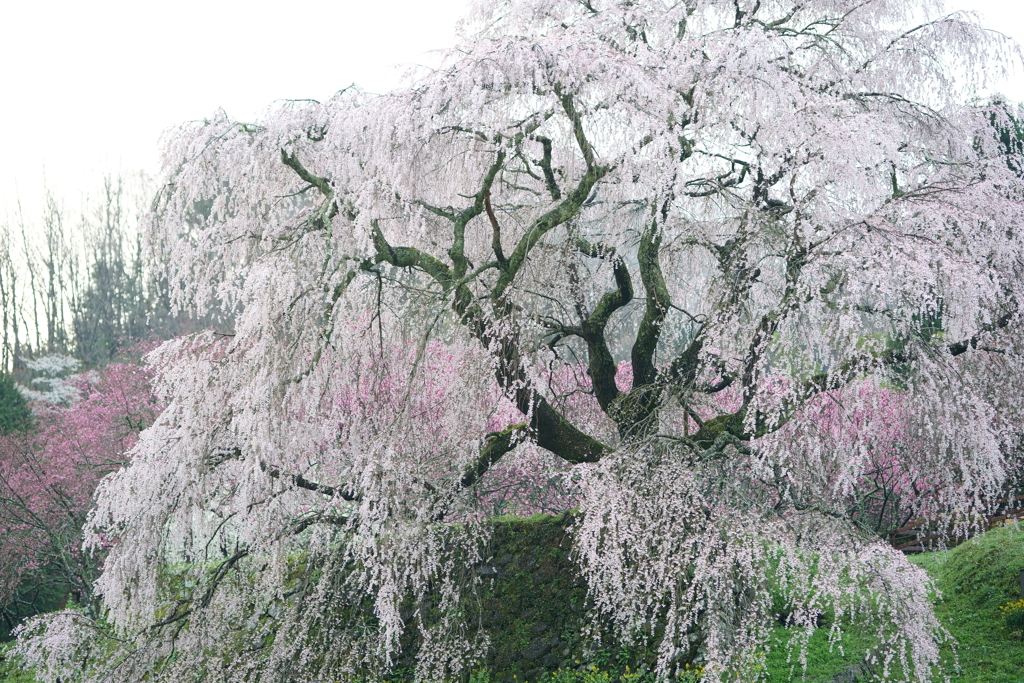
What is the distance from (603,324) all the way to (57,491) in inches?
289

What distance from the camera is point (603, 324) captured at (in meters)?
7.86

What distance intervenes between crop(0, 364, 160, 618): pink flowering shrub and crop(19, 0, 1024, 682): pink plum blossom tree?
3374mm

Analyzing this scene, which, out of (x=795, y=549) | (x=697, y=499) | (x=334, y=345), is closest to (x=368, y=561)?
(x=334, y=345)

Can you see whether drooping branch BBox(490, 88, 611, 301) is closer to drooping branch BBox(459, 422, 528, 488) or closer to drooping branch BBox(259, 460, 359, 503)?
drooping branch BBox(459, 422, 528, 488)

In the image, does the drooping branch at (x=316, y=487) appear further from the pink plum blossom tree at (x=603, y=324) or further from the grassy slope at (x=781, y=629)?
the grassy slope at (x=781, y=629)

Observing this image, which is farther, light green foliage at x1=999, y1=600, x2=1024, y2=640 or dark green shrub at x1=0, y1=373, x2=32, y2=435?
dark green shrub at x1=0, y1=373, x2=32, y2=435

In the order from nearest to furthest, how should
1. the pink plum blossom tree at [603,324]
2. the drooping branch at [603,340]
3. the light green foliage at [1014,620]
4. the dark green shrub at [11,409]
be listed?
the pink plum blossom tree at [603,324] → the light green foliage at [1014,620] → the drooping branch at [603,340] → the dark green shrub at [11,409]

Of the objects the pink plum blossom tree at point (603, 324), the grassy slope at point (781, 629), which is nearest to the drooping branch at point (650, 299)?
the pink plum blossom tree at point (603, 324)

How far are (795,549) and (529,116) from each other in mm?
3778

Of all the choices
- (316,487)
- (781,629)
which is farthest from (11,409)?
(781,629)

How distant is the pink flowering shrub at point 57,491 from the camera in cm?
1102

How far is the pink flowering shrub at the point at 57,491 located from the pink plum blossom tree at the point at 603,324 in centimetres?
337

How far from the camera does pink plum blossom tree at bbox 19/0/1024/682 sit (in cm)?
556

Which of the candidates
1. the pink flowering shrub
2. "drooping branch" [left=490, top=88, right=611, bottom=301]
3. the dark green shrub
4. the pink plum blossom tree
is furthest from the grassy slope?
the dark green shrub
